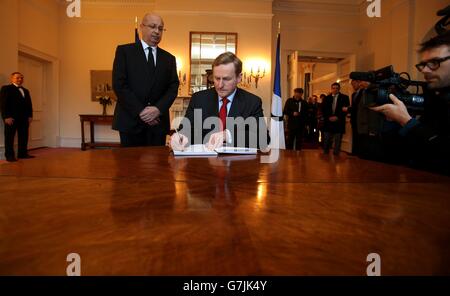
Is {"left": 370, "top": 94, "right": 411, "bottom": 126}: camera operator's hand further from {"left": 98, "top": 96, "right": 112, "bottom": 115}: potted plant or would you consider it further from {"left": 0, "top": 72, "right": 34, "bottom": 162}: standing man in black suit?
{"left": 98, "top": 96, "right": 112, "bottom": 115}: potted plant

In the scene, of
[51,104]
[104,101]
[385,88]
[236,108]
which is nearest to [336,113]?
[236,108]

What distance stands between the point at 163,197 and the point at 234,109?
164cm

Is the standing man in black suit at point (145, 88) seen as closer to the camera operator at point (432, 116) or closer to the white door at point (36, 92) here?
the camera operator at point (432, 116)

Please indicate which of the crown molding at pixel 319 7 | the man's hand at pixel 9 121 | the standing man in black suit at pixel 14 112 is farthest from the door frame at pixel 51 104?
the crown molding at pixel 319 7

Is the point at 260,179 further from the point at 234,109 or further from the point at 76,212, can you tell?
the point at 234,109

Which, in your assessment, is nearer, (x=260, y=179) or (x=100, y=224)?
(x=100, y=224)

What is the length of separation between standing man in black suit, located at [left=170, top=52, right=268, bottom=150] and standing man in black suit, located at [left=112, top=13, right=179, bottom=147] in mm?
294

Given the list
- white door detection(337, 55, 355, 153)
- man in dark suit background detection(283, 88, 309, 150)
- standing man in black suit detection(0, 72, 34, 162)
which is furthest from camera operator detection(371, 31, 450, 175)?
white door detection(337, 55, 355, 153)

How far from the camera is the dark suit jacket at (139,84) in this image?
8.05 ft

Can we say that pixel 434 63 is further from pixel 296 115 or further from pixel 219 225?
pixel 296 115

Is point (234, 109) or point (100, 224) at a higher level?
point (234, 109)
